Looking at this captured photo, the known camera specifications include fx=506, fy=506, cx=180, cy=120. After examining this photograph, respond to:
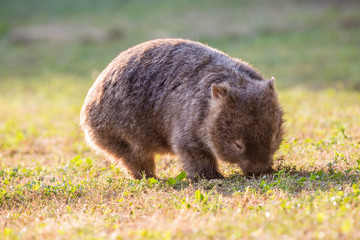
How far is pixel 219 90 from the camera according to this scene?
16.0 ft

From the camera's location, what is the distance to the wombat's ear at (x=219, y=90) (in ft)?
16.0

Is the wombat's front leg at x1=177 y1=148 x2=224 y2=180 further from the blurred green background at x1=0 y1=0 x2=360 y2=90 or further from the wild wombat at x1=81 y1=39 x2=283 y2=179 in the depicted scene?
the blurred green background at x1=0 y1=0 x2=360 y2=90

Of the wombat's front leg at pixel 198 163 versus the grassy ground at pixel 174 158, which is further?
the wombat's front leg at pixel 198 163

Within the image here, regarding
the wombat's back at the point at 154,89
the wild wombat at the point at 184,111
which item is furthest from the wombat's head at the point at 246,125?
the wombat's back at the point at 154,89

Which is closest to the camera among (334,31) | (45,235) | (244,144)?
(45,235)

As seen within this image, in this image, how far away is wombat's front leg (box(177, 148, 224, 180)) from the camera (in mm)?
5258

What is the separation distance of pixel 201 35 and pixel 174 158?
1108 cm

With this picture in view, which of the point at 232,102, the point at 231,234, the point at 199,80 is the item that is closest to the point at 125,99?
the point at 199,80

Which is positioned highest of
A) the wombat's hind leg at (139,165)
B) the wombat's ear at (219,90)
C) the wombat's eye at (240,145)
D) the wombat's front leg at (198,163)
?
the wombat's ear at (219,90)

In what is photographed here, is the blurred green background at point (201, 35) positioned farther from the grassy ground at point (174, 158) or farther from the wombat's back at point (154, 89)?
the wombat's back at point (154, 89)

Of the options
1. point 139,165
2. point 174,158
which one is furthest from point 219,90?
point 174,158

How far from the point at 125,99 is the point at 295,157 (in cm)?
204

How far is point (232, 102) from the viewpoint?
4.85 metres

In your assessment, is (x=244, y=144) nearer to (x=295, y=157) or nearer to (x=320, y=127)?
(x=295, y=157)
